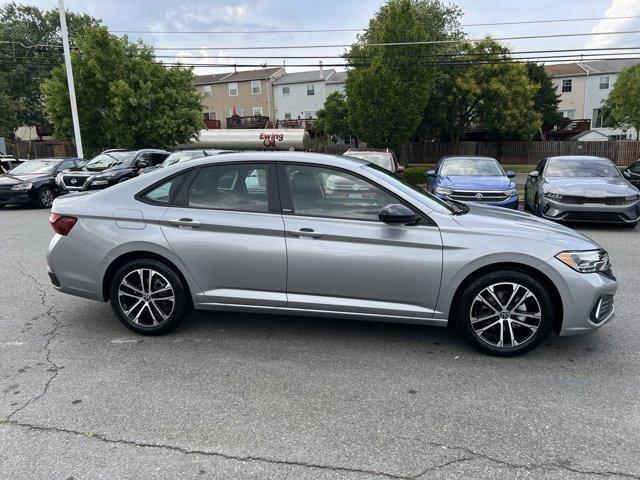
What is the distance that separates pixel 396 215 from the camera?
3.73 metres

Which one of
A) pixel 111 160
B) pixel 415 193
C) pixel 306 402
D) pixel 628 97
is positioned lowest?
pixel 306 402

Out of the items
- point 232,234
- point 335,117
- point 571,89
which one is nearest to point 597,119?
point 571,89

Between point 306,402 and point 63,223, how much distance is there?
111 inches

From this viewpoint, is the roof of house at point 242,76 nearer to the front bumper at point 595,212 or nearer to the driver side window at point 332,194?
the front bumper at point 595,212

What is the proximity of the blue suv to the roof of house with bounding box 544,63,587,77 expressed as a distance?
136 ft

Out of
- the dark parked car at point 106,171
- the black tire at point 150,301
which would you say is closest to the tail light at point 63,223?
the black tire at point 150,301

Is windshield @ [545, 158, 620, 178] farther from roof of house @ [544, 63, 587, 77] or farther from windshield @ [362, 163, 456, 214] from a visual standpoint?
roof of house @ [544, 63, 587, 77]

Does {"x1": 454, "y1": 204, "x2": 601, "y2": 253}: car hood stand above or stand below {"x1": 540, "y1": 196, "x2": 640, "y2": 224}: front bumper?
above

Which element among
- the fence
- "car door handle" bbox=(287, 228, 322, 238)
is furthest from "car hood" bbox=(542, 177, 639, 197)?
the fence

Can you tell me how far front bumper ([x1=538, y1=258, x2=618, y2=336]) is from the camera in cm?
365

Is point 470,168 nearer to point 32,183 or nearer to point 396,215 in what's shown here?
point 396,215

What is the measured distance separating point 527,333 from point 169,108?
2070 centimetres

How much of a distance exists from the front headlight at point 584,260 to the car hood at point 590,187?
634 centimetres

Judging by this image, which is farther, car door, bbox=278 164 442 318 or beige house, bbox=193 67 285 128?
beige house, bbox=193 67 285 128
